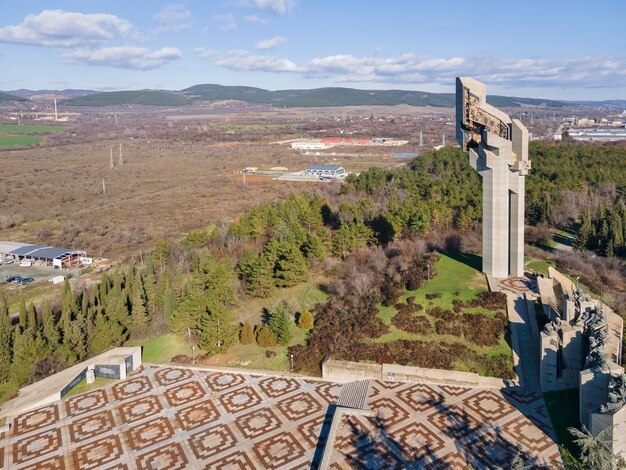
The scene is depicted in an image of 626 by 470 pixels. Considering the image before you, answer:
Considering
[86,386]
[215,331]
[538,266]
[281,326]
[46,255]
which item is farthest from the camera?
[46,255]

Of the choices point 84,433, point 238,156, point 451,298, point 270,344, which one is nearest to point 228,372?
point 270,344

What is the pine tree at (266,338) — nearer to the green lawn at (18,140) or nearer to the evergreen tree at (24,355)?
the evergreen tree at (24,355)

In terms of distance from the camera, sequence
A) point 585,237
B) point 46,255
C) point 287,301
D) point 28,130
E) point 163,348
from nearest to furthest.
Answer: point 163,348 → point 287,301 → point 585,237 → point 46,255 → point 28,130

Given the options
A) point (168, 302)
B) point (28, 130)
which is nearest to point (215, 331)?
point (168, 302)

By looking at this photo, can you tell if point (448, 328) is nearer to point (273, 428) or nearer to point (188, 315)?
point (273, 428)

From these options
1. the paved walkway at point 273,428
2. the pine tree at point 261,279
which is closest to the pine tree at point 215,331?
the paved walkway at point 273,428

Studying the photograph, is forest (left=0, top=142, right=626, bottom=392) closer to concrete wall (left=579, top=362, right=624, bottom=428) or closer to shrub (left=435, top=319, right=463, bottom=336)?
shrub (left=435, top=319, right=463, bottom=336)

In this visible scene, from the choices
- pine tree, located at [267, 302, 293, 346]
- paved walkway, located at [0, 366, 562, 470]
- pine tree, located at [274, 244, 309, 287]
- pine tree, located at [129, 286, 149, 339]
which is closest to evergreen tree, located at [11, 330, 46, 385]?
paved walkway, located at [0, 366, 562, 470]
